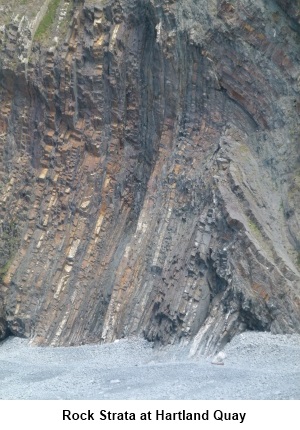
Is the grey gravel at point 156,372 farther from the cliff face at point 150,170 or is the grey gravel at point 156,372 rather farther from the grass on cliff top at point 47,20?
the grass on cliff top at point 47,20

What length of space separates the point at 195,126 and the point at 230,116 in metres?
0.85

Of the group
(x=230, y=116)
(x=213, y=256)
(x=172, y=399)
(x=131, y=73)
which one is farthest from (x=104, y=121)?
(x=172, y=399)

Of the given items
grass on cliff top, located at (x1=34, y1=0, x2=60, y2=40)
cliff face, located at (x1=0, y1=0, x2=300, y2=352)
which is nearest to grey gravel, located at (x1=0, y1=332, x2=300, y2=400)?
cliff face, located at (x1=0, y1=0, x2=300, y2=352)

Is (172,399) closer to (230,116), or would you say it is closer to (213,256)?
(213,256)

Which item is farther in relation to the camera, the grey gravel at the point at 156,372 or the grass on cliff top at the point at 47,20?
the grass on cliff top at the point at 47,20

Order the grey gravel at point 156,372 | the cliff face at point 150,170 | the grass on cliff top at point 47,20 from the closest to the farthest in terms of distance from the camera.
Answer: the grey gravel at point 156,372, the cliff face at point 150,170, the grass on cliff top at point 47,20

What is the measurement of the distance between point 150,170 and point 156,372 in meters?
6.25

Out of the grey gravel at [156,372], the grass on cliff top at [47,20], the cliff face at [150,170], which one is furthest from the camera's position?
the grass on cliff top at [47,20]

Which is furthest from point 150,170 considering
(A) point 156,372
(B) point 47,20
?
(A) point 156,372

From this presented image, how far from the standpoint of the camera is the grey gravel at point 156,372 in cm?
1778

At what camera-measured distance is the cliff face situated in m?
21.2

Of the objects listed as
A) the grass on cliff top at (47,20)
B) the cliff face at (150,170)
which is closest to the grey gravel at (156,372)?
the cliff face at (150,170)

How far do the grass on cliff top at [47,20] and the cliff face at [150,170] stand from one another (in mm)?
60

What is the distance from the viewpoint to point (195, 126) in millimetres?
23047
